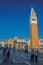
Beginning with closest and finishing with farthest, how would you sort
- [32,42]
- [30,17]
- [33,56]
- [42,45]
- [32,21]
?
[33,56] → [32,42] → [32,21] → [30,17] → [42,45]

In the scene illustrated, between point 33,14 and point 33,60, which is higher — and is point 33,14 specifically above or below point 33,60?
above

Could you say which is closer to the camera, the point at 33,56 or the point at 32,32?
the point at 33,56

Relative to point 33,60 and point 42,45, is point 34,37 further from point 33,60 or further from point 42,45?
point 33,60

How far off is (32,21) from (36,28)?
8.49 m

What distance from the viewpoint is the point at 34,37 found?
97875 mm

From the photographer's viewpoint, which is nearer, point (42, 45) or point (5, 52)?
point (5, 52)

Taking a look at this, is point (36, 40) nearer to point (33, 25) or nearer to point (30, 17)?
point (33, 25)

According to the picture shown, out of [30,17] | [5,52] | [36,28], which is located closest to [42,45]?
[30,17]

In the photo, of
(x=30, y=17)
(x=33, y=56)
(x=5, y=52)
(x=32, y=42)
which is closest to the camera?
(x=33, y=56)

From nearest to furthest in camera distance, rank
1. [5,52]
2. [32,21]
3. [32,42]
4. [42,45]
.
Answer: [5,52] < [32,42] < [32,21] < [42,45]

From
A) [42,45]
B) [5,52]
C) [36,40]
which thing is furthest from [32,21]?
[5,52]

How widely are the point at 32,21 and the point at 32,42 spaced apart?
1419 centimetres

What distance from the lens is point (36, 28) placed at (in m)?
100

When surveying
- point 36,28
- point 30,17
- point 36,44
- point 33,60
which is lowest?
point 33,60
